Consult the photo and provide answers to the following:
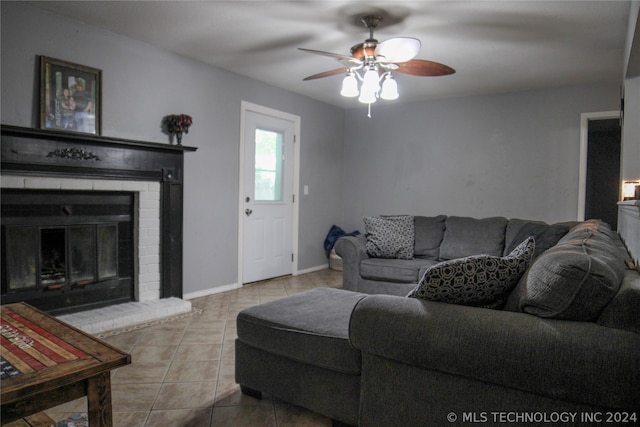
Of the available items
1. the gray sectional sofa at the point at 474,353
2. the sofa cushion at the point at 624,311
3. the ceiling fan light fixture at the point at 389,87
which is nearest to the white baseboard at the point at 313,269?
the ceiling fan light fixture at the point at 389,87

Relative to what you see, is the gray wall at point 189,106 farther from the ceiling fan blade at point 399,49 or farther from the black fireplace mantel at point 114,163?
the ceiling fan blade at point 399,49

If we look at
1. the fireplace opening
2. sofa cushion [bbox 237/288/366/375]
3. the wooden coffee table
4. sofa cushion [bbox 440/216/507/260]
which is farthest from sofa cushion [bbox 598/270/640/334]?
the fireplace opening

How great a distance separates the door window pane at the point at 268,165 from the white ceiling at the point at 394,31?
0.76 metres

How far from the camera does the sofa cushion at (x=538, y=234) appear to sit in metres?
3.14

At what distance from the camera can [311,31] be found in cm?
318

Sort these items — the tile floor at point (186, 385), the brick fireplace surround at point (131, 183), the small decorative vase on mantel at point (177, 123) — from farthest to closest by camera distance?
the small decorative vase on mantel at point (177, 123)
the brick fireplace surround at point (131, 183)
the tile floor at point (186, 385)

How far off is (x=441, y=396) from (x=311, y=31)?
2.77 m

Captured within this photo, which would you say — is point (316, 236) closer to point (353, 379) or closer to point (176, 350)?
point (176, 350)

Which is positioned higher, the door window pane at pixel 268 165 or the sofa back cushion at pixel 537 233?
the door window pane at pixel 268 165

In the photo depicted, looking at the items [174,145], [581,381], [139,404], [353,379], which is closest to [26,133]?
[174,145]

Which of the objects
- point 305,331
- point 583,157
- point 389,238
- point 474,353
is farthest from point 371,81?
point 583,157

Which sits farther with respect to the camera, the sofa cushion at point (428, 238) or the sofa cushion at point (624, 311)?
the sofa cushion at point (428, 238)

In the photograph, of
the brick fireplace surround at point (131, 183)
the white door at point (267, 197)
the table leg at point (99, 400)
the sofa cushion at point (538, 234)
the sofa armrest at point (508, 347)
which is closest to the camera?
the sofa armrest at point (508, 347)

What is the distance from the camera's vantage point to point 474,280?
147 centimetres
